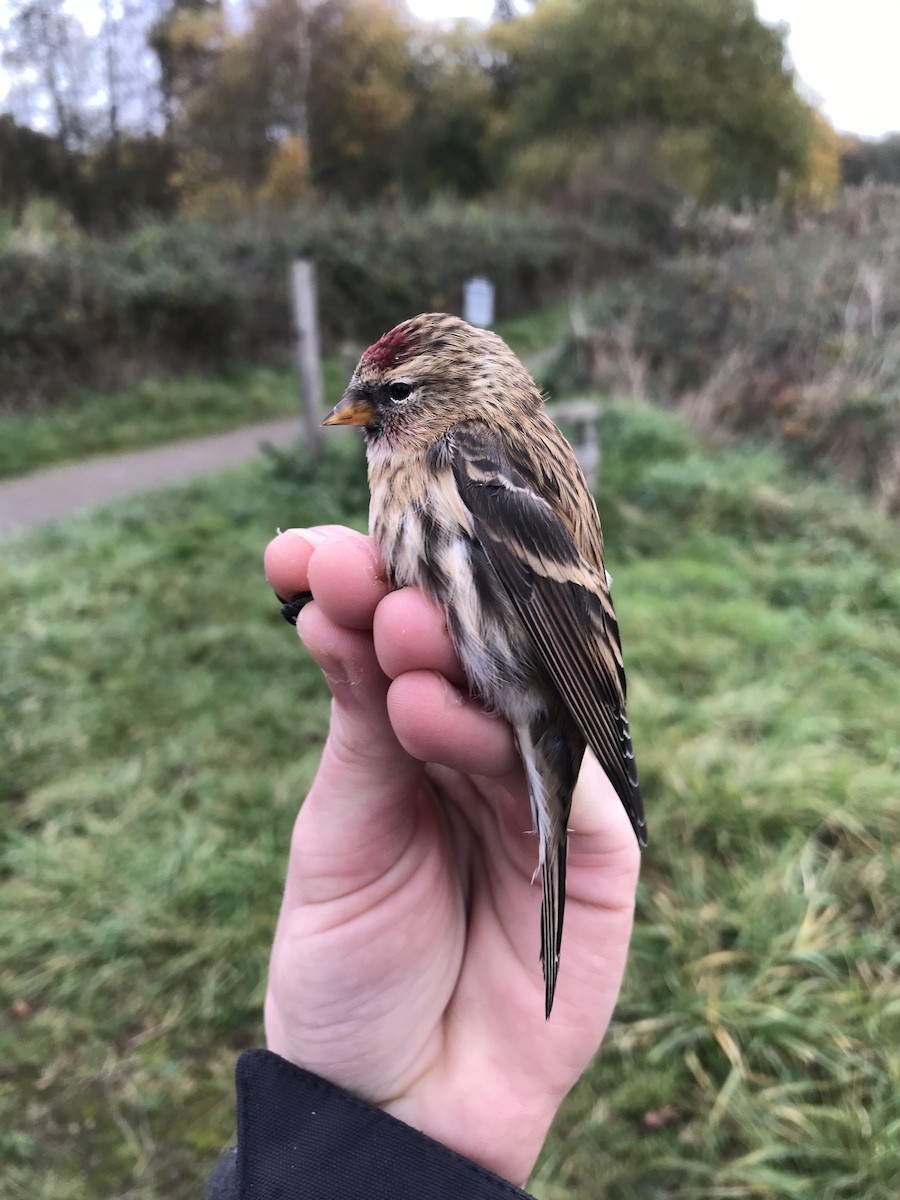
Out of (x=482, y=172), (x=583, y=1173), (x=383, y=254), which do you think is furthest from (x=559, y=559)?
(x=482, y=172)

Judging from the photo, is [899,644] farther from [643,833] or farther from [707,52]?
[707,52]

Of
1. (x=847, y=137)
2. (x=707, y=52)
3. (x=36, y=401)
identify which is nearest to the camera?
(x=36, y=401)

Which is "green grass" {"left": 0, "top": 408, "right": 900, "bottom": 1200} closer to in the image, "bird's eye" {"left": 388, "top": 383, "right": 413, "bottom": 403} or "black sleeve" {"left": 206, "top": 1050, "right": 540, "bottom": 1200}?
"black sleeve" {"left": 206, "top": 1050, "right": 540, "bottom": 1200}

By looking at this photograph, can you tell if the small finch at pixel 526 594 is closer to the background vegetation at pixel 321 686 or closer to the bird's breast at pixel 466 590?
→ the bird's breast at pixel 466 590

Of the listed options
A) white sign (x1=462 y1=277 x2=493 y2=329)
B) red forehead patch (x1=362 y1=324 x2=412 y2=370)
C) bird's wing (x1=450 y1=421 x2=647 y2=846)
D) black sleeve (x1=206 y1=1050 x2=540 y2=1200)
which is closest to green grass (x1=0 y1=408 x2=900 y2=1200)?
black sleeve (x1=206 y1=1050 x2=540 y2=1200)

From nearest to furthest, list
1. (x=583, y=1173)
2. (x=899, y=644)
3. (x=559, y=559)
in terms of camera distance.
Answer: (x=559, y=559) < (x=583, y=1173) < (x=899, y=644)

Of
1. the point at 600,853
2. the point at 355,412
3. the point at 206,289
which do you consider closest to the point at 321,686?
the point at 355,412

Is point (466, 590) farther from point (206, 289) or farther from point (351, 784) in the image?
point (206, 289)
